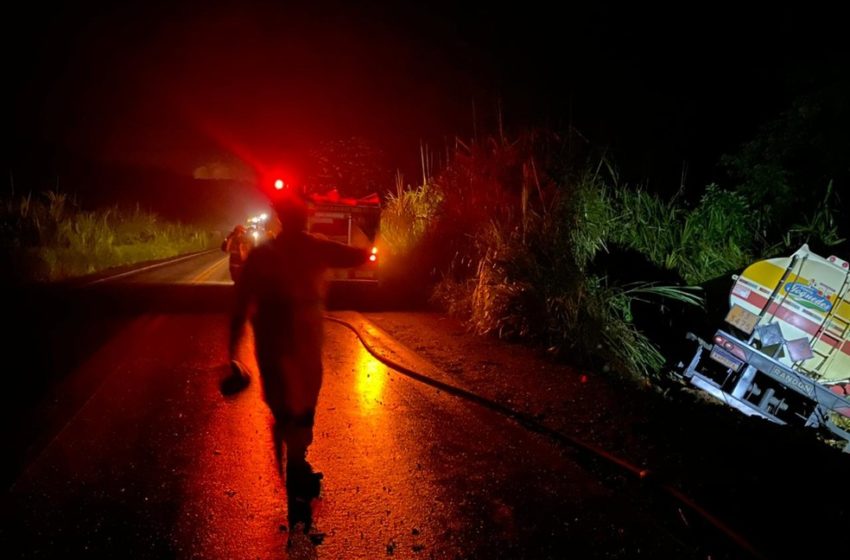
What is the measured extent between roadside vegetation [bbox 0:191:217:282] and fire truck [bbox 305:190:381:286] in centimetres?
757

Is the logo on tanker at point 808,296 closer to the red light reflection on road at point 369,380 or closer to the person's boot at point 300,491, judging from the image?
the red light reflection on road at point 369,380

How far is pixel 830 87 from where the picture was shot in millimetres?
9359

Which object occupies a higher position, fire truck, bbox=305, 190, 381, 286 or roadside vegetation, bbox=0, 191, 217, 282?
fire truck, bbox=305, 190, 381, 286

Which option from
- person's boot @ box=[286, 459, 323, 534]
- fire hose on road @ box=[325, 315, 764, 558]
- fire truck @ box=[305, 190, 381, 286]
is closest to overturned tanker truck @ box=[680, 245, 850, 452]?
fire hose on road @ box=[325, 315, 764, 558]

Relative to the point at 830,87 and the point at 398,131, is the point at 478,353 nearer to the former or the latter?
the point at 830,87

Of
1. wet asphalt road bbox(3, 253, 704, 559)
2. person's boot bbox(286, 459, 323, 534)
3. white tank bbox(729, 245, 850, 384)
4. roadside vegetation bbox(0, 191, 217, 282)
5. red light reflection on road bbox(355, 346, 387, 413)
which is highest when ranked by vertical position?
white tank bbox(729, 245, 850, 384)

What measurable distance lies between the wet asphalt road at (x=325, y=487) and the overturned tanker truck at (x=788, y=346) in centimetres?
503

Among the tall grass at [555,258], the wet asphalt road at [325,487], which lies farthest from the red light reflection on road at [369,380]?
the tall grass at [555,258]

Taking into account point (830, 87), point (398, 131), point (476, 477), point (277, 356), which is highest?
point (830, 87)

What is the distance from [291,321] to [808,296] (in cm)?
848

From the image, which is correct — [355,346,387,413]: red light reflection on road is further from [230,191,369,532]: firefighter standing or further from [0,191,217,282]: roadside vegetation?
[0,191,217,282]: roadside vegetation

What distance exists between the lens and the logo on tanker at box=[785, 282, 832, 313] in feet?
26.5

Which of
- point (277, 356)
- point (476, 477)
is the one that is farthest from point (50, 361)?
point (476, 477)

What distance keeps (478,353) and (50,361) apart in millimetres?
5545
